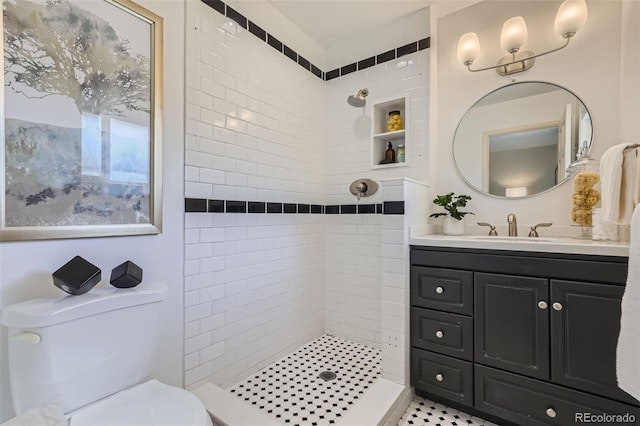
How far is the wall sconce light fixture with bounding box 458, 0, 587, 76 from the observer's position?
5.37ft

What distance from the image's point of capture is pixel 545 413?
137 cm

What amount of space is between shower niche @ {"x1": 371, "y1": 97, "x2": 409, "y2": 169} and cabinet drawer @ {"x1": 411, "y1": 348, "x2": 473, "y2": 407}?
135cm

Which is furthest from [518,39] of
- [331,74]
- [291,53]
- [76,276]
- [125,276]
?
[76,276]

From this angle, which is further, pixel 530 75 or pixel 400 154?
pixel 400 154

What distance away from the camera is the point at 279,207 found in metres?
2.18

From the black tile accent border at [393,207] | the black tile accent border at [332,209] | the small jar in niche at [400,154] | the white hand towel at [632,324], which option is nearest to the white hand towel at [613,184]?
the white hand towel at [632,324]

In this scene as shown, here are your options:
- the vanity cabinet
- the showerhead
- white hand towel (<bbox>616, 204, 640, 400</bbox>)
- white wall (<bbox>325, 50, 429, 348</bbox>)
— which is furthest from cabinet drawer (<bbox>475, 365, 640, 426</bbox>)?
the showerhead

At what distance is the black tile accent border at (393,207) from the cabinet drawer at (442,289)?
1.16ft

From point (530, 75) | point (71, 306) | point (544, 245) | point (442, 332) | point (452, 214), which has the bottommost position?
point (442, 332)

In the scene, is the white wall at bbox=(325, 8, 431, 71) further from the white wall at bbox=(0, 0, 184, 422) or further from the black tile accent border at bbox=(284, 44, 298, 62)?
the white wall at bbox=(0, 0, 184, 422)

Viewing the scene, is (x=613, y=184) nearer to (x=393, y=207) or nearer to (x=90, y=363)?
(x=393, y=207)

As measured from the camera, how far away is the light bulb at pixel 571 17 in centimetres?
162

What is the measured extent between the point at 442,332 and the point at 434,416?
0.46 metres

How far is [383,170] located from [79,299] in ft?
6.65
